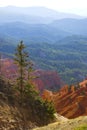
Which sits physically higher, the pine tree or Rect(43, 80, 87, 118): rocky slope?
the pine tree

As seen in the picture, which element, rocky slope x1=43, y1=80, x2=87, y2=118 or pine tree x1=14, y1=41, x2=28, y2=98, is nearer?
pine tree x1=14, y1=41, x2=28, y2=98

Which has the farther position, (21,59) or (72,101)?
(72,101)

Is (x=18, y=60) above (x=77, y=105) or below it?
above

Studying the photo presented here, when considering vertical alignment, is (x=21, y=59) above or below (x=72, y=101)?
above

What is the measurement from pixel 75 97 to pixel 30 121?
78.1 meters

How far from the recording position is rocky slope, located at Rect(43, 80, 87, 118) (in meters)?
123

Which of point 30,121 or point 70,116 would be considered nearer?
point 30,121

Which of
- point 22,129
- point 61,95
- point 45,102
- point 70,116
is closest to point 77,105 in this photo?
point 70,116

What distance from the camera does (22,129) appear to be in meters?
56.0

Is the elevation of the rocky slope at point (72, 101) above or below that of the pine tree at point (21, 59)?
below

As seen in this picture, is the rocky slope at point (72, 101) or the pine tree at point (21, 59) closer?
the pine tree at point (21, 59)

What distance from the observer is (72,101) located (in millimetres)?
134250

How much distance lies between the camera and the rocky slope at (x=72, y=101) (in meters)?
123

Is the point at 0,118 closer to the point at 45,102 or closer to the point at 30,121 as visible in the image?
the point at 30,121
